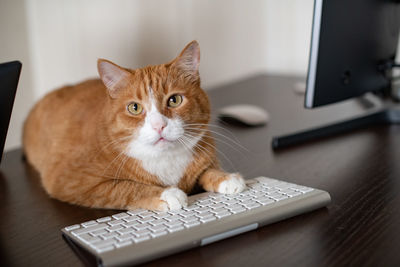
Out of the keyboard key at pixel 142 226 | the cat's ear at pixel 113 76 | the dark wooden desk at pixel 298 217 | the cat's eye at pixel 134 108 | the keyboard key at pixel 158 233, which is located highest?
the cat's ear at pixel 113 76

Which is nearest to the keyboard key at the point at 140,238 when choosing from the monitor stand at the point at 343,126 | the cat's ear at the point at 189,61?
the cat's ear at the point at 189,61

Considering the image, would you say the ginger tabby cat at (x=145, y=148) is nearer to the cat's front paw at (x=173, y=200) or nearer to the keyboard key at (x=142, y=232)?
the cat's front paw at (x=173, y=200)

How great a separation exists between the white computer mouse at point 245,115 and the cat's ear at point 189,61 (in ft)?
2.16

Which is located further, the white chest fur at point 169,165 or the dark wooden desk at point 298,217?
the white chest fur at point 169,165

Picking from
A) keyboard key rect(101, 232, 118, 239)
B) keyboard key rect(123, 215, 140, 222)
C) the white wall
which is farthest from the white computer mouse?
the white wall

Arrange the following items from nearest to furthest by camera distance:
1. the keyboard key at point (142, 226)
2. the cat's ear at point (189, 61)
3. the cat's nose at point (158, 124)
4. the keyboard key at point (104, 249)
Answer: the keyboard key at point (104, 249) < the keyboard key at point (142, 226) < the cat's nose at point (158, 124) < the cat's ear at point (189, 61)

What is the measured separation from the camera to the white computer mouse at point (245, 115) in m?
1.78

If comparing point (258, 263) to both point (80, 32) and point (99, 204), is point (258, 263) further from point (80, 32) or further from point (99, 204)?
point (80, 32)

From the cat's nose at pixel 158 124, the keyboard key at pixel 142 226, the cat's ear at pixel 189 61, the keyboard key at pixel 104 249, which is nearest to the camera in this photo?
the keyboard key at pixel 104 249

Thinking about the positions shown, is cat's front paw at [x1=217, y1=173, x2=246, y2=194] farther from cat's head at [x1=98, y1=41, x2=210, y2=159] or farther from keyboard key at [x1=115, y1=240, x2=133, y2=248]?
keyboard key at [x1=115, y1=240, x2=133, y2=248]

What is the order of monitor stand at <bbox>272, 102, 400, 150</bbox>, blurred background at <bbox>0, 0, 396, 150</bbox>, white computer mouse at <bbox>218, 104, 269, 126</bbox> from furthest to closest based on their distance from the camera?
blurred background at <bbox>0, 0, 396, 150</bbox> → white computer mouse at <bbox>218, 104, 269, 126</bbox> → monitor stand at <bbox>272, 102, 400, 150</bbox>

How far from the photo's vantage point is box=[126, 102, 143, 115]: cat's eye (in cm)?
107

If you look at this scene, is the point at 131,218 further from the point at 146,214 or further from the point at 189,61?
the point at 189,61

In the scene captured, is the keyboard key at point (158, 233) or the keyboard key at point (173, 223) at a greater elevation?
the keyboard key at point (158, 233)
